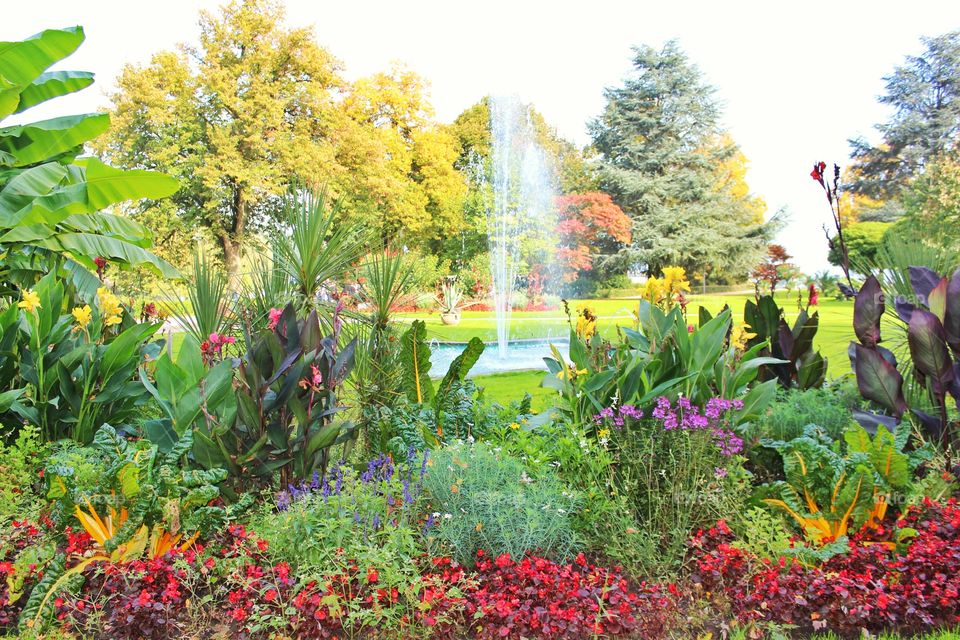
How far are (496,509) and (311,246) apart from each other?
79.4 inches

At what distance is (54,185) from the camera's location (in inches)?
257

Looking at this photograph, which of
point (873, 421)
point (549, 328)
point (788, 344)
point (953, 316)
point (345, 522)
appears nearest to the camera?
point (345, 522)

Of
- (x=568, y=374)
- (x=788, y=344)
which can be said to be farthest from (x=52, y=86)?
(x=788, y=344)

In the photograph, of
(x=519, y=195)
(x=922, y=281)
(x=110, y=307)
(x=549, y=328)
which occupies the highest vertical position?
(x=519, y=195)

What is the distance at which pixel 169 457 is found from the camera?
315cm

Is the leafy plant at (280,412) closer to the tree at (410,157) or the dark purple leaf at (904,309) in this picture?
the dark purple leaf at (904,309)

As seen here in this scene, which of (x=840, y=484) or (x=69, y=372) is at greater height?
(x=69, y=372)

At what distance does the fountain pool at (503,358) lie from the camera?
34.5ft

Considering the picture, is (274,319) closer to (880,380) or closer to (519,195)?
(880,380)

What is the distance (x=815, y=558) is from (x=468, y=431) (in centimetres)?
207

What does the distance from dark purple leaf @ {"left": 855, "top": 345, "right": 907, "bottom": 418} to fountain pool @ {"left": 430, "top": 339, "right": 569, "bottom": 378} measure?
5.49 meters

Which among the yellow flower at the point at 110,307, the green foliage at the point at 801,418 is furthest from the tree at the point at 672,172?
the yellow flower at the point at 110,307

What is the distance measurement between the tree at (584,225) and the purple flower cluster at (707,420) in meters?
21.8

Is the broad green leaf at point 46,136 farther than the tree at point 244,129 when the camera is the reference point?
No
